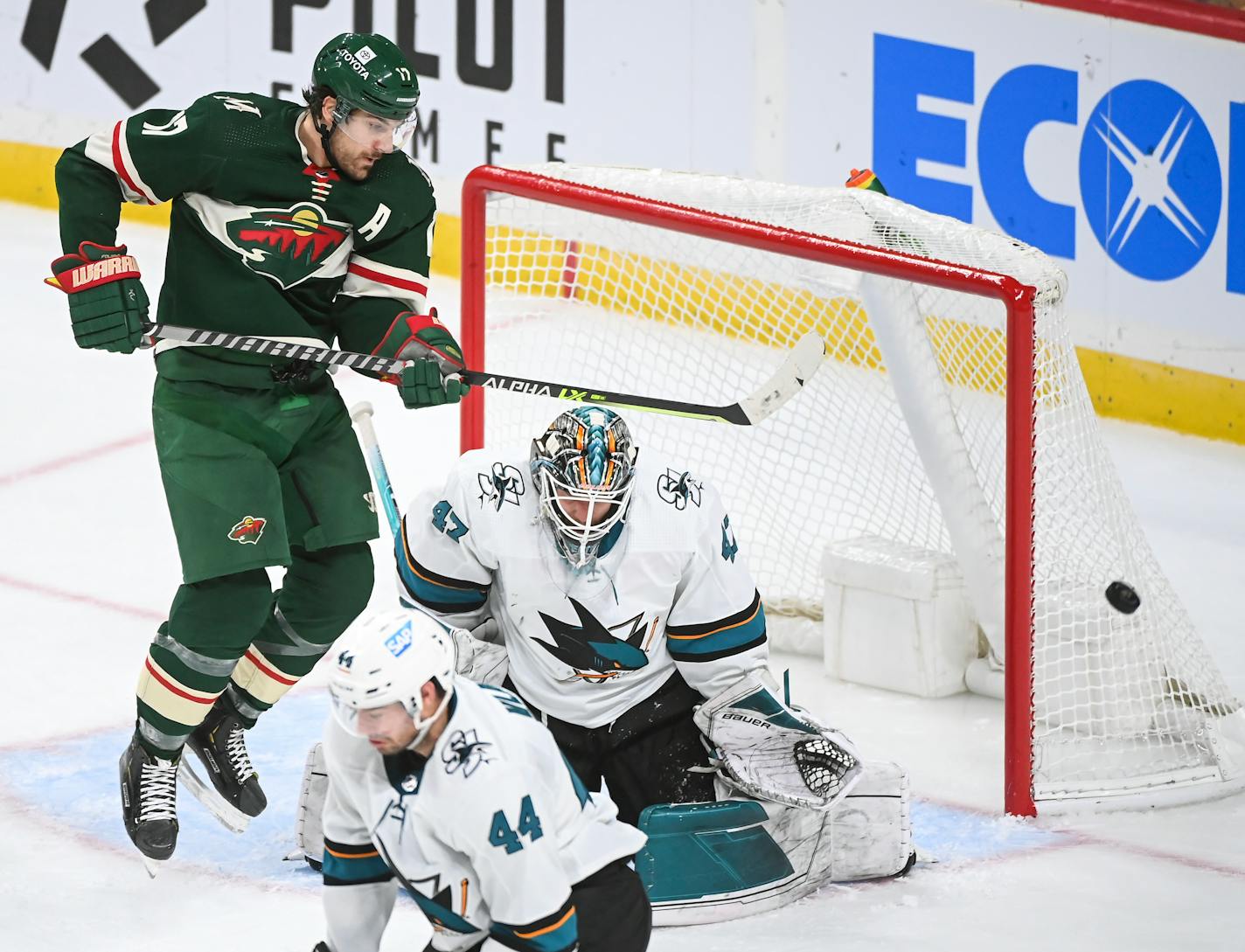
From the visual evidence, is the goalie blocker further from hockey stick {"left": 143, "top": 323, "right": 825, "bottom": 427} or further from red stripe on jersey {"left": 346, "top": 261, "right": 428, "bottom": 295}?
red stripe on jersey {"left": 346, "top": 261, "right": 428, "bottom": 295}

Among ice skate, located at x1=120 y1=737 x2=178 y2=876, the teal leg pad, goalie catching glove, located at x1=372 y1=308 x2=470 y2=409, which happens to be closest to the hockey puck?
the teal leg pad

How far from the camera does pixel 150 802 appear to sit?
3.30m

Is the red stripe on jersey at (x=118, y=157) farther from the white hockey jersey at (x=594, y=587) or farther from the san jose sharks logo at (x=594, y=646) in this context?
the san jose sharks logo at (x=594, y=646)

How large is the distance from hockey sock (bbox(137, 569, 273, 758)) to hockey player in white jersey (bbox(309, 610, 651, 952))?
766 mm

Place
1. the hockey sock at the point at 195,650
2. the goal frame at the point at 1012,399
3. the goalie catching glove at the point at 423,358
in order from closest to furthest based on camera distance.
Answer: the hockey sock at the point at 195,650 < the goalie catching glove at the point at 423,358 < the goal frame at the point at 1012,399

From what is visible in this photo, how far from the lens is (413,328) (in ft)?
11.3

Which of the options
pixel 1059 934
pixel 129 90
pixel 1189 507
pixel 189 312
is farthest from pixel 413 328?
pixel 129 90

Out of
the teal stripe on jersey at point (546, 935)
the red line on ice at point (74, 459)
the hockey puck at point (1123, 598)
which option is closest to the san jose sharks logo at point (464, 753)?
the teal stripe on jersey at point (546, 935)

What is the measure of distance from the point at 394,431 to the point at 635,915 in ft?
10.8

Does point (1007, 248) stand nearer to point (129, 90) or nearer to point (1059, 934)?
point (1059, 934)

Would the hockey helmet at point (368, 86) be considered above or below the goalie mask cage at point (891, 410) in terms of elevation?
above

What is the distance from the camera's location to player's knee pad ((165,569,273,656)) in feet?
10.7

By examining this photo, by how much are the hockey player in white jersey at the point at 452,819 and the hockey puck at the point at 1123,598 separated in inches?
58.1

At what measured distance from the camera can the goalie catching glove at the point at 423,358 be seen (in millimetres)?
3373
